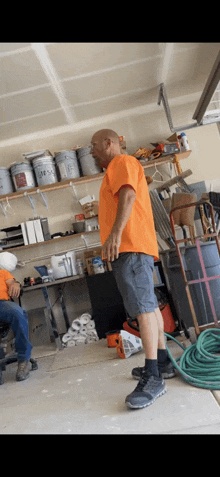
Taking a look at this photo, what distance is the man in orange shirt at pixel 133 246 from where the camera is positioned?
2.01m

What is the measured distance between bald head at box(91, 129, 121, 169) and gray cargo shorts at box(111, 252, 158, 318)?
0.58 m

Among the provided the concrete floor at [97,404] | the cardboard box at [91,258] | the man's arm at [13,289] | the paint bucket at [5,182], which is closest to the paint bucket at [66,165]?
the paint bucket at [5,182]

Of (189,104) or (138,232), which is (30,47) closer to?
(138,232)

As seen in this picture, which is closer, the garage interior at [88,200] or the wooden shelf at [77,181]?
the garage interior at [88,200]

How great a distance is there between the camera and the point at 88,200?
498 cm

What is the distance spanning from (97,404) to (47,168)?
3.35m

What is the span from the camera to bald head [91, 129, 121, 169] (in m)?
2.24

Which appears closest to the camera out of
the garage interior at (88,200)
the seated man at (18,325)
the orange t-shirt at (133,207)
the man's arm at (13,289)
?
the garage interior at (88,200)

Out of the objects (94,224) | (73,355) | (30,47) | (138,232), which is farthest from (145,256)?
(94,224)

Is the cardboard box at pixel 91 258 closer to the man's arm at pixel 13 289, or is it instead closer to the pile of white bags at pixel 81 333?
the pile of white bags at pixel 81 333

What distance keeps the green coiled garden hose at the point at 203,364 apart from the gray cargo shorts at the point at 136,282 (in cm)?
32

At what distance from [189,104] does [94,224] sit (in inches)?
77.1

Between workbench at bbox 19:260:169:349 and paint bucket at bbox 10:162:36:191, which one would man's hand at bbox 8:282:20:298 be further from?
paint bucket at bbox 10:162:36:191

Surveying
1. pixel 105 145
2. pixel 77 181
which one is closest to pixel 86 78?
pixel 77 181
